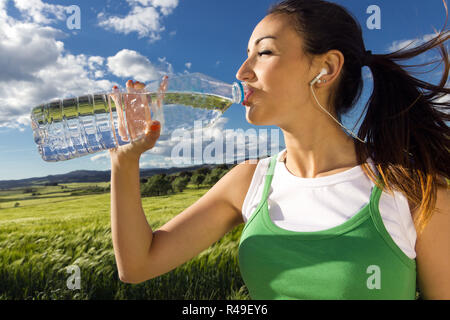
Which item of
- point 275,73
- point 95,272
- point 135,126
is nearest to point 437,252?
point 275,73

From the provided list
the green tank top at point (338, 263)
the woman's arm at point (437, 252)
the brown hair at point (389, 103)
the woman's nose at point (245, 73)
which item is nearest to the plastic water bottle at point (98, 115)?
the woman's nose at point (245, 73)

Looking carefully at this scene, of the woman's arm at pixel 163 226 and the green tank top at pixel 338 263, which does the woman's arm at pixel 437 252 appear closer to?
the green tank top at pixel 338 263

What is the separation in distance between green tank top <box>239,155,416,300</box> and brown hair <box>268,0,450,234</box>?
22 centimetres

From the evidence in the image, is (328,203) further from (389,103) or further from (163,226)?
(163,226)

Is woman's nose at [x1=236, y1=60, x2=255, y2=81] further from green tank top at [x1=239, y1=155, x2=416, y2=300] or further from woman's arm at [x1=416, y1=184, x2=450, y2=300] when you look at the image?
woman's arm at [x1=416, y1=184, x2=450, y2=300]

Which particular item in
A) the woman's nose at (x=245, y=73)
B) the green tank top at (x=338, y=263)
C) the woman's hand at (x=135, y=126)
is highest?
the woman's nose at (x=245, y=73)

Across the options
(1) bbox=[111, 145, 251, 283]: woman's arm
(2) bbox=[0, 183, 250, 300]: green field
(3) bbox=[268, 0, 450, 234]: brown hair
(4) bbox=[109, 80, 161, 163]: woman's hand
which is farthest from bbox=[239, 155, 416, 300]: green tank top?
(2) bbox=[0, 183, 250, 300]: green field

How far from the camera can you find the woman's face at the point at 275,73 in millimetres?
1548

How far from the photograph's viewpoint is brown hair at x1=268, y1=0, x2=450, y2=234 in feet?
5.10

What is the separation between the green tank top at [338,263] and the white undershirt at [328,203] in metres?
0.03

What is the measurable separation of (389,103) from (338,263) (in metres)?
0.87

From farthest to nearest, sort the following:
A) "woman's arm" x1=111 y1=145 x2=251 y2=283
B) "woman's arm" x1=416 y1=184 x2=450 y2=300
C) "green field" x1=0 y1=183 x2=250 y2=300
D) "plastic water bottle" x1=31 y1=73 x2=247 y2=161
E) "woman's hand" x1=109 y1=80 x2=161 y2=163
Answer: "green field" x1=0 y1=183 x2=250 y2=300 → "plastic water bottle" x1=31 y1=73 x2=247 y2=161 → "woman's arm" x1=111 y1=145 x2=251 y2=283 → "woman's hand" x1=109 y1=80 x2=161 y2=163 → "woman's arm" x1=416 y1=184 x2=450 y2=300
